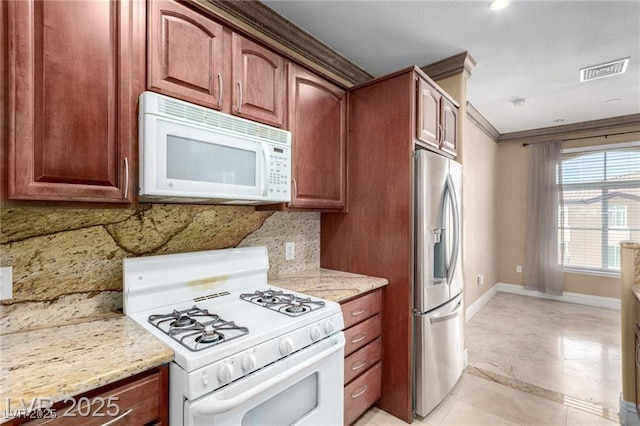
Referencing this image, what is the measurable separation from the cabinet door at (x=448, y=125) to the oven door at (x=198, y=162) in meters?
1.49

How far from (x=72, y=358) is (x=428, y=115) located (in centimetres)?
228

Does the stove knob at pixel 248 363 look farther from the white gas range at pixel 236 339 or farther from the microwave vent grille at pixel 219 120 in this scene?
the microwave vent grille at pixel 219 120

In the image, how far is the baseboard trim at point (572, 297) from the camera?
14.6 ft

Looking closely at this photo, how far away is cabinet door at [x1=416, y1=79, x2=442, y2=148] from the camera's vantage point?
6.75 feet

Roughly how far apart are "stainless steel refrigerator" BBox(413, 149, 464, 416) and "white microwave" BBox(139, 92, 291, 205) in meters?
0.93

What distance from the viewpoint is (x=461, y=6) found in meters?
1.97

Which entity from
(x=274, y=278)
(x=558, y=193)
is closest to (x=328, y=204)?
(x=274, y=278)

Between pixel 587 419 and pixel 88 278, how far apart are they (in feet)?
10.3

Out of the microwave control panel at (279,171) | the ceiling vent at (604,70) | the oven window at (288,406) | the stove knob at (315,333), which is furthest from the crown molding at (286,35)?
the ceiling vent at (604,70)

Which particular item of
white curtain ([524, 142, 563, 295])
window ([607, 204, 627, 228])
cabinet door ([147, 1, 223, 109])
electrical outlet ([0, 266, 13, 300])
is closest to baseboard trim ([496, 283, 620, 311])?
white curtain ([524, 142, 563, 295])

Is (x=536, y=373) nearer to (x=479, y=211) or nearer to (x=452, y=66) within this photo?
(x=479, y=211)

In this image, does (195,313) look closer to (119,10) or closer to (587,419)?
(119,10)

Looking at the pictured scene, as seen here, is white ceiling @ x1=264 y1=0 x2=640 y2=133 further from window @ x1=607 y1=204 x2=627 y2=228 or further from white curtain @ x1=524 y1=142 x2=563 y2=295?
window @ x1=607 y1=204 x2=627 y2=228

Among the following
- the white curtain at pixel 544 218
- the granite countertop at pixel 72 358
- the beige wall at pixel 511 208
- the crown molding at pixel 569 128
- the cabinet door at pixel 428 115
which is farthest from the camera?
the beige wall at pixel 511 208
